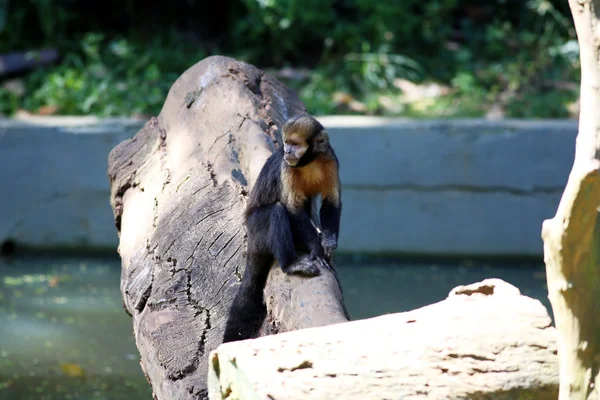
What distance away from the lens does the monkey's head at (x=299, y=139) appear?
3.34 m

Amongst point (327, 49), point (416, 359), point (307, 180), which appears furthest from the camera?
point (327, 49)

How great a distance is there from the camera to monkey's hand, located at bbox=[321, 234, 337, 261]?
131 inches

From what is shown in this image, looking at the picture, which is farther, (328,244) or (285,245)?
(328,244)

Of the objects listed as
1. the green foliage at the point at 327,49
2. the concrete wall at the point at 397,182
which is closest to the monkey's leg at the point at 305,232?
the concrete wall at the point at 397,182

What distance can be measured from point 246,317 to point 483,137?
15.0 ft

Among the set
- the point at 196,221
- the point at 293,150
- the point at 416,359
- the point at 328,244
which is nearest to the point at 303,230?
the point at 328,244

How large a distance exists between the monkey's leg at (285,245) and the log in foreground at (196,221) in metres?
0.05

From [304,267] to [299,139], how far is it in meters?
0.62

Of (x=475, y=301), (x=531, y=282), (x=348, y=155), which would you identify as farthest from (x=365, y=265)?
(x=475, y=301)

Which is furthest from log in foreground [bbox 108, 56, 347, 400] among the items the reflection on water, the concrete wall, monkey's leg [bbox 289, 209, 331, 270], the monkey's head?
the concrete wall

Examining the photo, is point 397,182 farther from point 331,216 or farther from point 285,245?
point 285,245

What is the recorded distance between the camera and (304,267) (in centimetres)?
303

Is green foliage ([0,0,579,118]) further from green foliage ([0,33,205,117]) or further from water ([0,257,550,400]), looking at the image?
water ([0,257,550,400])

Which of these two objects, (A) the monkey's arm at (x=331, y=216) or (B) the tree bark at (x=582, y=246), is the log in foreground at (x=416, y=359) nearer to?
(B) the tree bark at (x=582, y=246)
